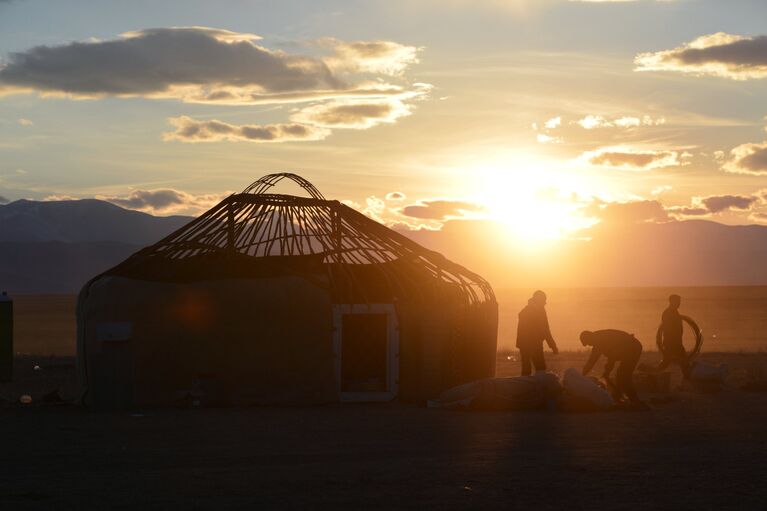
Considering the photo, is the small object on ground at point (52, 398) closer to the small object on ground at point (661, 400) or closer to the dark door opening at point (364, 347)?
the dark door opening at point (364, 347)

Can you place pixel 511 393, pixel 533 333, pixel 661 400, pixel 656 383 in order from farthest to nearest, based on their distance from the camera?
pixel 656 383 → pixel 533 333 → pixel 661 400 → pixel 511 393

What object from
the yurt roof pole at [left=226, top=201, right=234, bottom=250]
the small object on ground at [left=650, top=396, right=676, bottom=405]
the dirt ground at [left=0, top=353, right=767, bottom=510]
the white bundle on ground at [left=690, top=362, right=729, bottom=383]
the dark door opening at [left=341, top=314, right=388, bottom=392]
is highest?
the yurt roof pole at [left=226, top=201, right=234, bottom=250]

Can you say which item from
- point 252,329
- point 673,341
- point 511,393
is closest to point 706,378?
point 673,341

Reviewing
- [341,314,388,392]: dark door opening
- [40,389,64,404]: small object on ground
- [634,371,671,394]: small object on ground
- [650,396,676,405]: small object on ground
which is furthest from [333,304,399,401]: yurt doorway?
[40,389,64,404]: small object on ground

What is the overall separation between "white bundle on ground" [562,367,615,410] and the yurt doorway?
2776 mm

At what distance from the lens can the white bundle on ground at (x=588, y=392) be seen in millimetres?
14789

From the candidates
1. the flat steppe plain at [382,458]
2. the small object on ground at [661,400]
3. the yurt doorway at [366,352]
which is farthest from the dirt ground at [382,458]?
the yurt doorway at [366,352]

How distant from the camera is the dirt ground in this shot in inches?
347

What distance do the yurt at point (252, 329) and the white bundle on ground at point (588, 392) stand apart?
2250mm

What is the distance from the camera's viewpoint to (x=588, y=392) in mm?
14797

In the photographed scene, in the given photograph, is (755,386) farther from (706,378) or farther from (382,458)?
(382,458)

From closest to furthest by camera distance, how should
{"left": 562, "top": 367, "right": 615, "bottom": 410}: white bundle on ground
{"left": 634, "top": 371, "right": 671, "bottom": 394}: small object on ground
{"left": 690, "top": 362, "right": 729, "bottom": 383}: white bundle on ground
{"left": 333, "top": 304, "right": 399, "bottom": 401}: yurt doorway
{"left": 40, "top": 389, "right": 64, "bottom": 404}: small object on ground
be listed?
Answer: {"left": 562, "top": 367, "right": 615, "bottom": 410}: white bundle on ground < {"left": 333, "top": 304, "right": 399, "bottom": 401}: yurt doorway < {"left": 40, "top": 389, "right": 64, "bottom": 404}: small object on ground < {"left": 634, "top": 371, "right": 671, "bottom": 394}: small object on ground < {"left": 690, "top": 362, "right": 729, "bottom": 383}: white bundle on ground

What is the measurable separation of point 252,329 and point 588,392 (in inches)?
187

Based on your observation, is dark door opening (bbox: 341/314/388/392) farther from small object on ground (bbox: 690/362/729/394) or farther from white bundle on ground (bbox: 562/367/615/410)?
small object on ground (bbox: 690/362/729/394)
